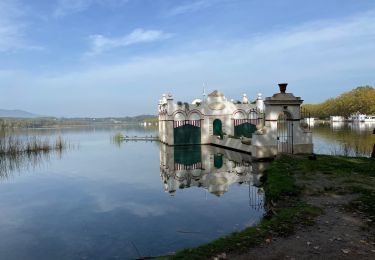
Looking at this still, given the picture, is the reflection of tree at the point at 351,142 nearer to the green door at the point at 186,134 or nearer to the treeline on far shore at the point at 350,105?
the green door at the point at 186,134

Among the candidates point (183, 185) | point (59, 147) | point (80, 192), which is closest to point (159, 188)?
point (183, 185)

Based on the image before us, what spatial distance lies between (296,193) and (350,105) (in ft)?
358

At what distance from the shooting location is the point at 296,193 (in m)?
11.1

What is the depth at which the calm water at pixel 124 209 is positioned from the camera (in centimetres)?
864

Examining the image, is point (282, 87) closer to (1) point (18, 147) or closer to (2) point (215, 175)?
(2) point (215, 175)

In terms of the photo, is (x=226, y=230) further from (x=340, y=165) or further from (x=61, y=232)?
(x=340, y=165)

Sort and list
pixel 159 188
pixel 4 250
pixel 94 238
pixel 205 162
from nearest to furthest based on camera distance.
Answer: pixel 4 250, pixel 94 238, pixel 159 188, pixel 205 162

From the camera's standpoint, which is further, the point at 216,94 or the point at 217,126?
the point at 217,126

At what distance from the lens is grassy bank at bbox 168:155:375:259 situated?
22.5 feet

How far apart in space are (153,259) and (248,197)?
21.6 feet

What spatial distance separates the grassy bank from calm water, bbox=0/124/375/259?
0.98 m

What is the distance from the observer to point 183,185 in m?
16.0

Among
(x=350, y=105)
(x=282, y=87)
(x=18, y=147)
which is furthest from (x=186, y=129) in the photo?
(x=350, y=105)

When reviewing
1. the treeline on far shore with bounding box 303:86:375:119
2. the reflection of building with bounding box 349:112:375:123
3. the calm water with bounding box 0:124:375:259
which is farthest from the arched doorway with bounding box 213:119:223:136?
the treeline on far shore with bounding box 303:86:375:119
